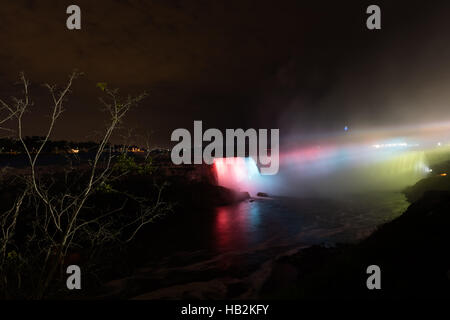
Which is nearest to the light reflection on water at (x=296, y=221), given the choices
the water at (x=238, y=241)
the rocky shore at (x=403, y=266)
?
the water at (x=238, y=241)

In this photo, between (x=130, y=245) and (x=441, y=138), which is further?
(x=441, y=138)

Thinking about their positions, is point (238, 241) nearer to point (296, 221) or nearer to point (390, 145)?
point (296, 221)

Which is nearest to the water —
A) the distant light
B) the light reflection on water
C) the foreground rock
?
the light reflection on water

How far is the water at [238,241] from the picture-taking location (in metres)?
12.7

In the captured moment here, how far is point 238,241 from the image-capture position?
67.0 ft

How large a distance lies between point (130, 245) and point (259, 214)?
15102 mm

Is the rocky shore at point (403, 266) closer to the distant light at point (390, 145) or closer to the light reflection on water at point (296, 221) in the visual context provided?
the light reflection on water at point (296, 221)

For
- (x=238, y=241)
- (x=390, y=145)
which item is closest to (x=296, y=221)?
(x=238, y=241)

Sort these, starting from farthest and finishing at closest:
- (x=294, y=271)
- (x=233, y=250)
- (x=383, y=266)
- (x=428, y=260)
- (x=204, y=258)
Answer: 1. (x=233, y=250)
2. (x=204, y=258)
3. (x=294, y=271)
4. (x=383, y=266)
5. (x=428, y=260)

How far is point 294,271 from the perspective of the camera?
43.2 feet

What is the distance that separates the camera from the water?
12742 mm

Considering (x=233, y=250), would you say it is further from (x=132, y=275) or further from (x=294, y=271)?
(x=132, y=275)

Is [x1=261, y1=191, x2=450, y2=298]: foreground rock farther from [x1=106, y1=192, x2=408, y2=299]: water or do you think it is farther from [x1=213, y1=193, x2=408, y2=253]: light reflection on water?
[x1=213, y1=193, x2=408, y2=253]: light reflection on water

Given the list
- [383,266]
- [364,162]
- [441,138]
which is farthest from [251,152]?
[441,138]
